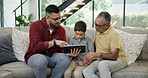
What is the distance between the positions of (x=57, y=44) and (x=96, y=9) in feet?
17.7

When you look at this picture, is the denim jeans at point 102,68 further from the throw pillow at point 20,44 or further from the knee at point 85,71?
the throw pillow at point 20,44

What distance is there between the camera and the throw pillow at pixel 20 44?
303 centimetres

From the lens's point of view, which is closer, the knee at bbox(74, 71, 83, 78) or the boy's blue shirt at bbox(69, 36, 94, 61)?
the knee at bbox(74, 71, 83, 78)

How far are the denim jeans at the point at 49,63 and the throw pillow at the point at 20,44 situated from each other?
38 centimetres

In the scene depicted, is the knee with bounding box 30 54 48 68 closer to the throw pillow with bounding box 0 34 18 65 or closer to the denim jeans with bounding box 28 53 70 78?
the denim jeans with bounding box 28 53 70 78

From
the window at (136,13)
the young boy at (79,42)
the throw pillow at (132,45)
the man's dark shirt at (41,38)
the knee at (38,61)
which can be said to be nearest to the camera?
the knee at (38,61)

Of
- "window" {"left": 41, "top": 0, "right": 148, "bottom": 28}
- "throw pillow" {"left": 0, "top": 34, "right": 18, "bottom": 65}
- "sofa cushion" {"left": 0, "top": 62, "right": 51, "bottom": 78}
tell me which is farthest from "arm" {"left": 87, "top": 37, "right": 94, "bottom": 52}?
"window" {"left": 41, "top": 0, "right": 148, "bottom": 28}

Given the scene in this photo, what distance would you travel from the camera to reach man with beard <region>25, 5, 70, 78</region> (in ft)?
8.50

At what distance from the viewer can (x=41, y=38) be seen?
9.32 ft

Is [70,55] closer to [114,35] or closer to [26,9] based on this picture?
[114,35]

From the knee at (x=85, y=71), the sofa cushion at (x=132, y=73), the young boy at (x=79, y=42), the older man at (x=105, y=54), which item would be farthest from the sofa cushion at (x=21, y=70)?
the sofa cushion at (x=132, y=73)

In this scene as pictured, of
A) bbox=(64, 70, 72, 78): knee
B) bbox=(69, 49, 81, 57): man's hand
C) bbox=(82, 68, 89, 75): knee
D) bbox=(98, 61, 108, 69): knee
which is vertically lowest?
bbox=(64, 70, 72, 78): knee

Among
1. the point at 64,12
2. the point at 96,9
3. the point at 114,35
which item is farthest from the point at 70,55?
the point at 96,9

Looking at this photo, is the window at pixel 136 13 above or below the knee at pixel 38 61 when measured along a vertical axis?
above
